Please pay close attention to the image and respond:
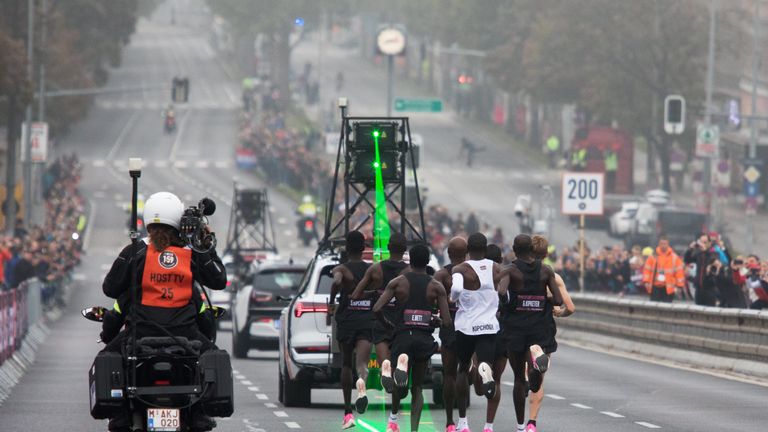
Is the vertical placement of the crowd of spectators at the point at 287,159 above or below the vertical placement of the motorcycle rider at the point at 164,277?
above

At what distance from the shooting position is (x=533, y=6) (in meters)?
111

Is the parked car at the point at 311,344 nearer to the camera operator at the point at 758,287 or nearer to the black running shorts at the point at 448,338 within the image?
the black running shorts at the point at 448,338

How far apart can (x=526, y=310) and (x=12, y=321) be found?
13757 millimetres

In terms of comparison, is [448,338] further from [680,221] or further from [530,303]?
[680,221]

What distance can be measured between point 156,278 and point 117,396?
708 millimetres

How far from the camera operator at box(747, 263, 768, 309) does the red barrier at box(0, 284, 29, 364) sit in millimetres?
10853

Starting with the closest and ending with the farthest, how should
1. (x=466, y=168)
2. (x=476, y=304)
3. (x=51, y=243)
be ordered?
1. (x=476, y=304)
2. (x=51, y=243)
3. (x=466, y=168)

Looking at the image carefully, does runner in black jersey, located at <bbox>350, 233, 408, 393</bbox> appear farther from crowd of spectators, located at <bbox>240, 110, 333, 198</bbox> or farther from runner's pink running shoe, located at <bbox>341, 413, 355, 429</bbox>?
crowd of spectators, located at <bbox>240, 110, 333, 198</bbox>

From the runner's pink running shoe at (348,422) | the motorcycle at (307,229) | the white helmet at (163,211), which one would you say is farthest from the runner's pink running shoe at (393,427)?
the motorcycle at (307,229)

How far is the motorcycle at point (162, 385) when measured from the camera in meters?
11.7

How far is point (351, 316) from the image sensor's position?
18219 millimetres

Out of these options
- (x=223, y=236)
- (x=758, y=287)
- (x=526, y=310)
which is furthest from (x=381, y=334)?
(x=223, y=236)

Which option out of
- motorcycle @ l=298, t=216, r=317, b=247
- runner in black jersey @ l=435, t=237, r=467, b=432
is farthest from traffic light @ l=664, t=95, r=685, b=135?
runner in black jersey @ l=435, t=237, r=467, b=432

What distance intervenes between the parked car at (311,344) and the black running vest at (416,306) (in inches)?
120
